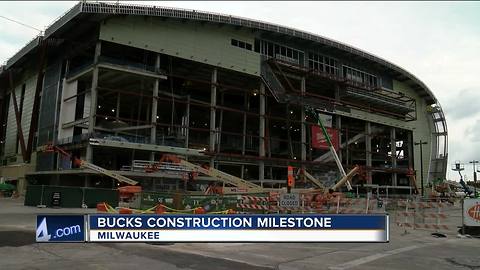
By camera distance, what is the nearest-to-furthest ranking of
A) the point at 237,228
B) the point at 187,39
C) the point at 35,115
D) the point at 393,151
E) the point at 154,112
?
the point at 237,228
the point at 154,112
the point at 187,39
the point at 35,115
the point at 393,151

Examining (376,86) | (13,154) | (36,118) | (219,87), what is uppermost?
(376,86)

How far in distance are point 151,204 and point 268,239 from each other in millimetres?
21680

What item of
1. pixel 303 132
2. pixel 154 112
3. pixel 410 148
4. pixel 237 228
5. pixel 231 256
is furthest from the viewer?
pixel 410 148

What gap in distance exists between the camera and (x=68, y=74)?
2160 inches

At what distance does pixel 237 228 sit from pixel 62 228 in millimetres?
2420

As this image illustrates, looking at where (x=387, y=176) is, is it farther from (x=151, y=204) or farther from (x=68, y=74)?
(x=151, y=204)

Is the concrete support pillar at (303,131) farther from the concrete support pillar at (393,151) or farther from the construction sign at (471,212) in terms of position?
the construction sign at (471,212)

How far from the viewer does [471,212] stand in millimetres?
18750

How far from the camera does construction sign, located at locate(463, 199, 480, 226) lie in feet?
60.7

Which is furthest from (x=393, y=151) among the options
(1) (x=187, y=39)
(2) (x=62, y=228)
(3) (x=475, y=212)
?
(2) (x=62, y=228)

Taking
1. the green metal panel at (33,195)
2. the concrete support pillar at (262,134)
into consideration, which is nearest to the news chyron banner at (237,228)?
the green metal panel at (33,195)

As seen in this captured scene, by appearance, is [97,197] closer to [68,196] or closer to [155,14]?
[68,196]

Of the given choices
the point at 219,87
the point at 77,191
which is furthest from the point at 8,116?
the point at 77,191

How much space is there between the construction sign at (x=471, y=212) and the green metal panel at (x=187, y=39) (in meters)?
40.3
